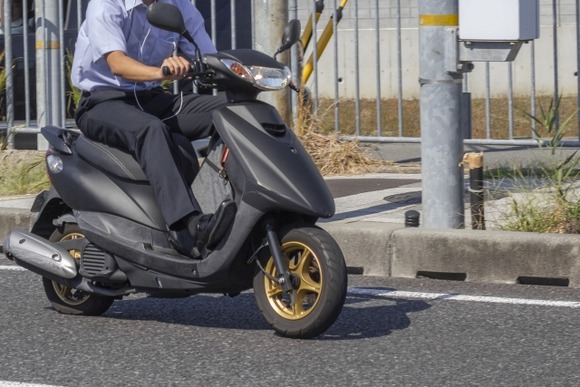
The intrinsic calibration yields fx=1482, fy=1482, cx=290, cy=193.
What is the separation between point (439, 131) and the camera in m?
7.58

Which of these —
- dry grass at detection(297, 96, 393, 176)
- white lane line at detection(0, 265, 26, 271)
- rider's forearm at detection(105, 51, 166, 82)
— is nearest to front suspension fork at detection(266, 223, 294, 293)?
rider's forearm at detection(105, 51, 166, 82)

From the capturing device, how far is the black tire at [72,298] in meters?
6.28

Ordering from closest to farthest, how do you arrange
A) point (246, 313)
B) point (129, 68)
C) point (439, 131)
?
point (129, 68), point (246, 313), point (439, 131)

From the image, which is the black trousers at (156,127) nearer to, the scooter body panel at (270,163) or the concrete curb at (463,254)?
the scooter body panel at (270,163)

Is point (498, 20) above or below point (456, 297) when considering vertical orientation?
above

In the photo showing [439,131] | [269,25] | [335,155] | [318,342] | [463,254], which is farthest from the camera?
[335,155]

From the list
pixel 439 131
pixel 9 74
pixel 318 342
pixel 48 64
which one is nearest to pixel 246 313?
pixel 318 342

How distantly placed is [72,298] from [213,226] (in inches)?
39.9

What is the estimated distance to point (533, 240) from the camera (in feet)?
22.9

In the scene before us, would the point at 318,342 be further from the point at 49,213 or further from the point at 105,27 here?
the point at 105,27

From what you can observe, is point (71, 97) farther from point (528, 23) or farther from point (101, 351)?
point (101, 351)

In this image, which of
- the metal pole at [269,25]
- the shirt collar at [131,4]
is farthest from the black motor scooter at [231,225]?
the metal pole at [269,25]

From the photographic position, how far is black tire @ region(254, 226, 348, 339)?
5.44 meters

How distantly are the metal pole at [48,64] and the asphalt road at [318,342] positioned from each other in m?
4.63
